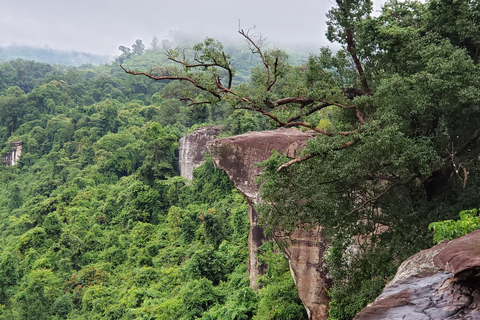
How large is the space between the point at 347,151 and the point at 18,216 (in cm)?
2976

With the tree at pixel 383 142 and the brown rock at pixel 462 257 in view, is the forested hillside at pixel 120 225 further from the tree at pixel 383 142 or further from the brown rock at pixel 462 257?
the brown rock at pixel 462 257

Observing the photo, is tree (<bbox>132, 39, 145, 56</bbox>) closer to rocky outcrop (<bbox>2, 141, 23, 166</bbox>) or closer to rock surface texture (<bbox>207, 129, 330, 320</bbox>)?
rocky outcrop (<bbox>2, 141, 23, 166</bbox>)

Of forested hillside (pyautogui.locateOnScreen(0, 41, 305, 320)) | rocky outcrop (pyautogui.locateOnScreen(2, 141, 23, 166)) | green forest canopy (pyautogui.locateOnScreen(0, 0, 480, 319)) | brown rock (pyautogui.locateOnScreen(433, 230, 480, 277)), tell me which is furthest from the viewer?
rocky outcrop (pyautogui.locateOnScreen(2, 141, 23, 166))

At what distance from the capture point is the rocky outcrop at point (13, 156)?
39.1 metres

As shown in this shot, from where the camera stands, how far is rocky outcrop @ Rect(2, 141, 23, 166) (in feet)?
128

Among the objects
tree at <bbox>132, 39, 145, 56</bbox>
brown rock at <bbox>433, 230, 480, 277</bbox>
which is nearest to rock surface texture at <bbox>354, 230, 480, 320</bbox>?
brown rock at <bbox>433, 230, 480, 277</bbox>

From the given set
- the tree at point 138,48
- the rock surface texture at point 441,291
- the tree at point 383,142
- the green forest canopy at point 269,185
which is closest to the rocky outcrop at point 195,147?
the green forest canopy at point 269,185

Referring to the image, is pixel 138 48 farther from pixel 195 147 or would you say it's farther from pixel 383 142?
pixel 383 142

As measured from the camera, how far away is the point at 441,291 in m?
3.68

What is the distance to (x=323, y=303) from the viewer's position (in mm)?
9711

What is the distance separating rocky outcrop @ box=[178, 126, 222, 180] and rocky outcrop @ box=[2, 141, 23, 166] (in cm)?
1984

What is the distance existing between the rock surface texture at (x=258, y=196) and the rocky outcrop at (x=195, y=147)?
14636 millimetres

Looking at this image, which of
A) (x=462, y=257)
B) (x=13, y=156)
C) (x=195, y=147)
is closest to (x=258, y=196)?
(x=462, y=257)

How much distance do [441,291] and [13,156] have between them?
138 ft
